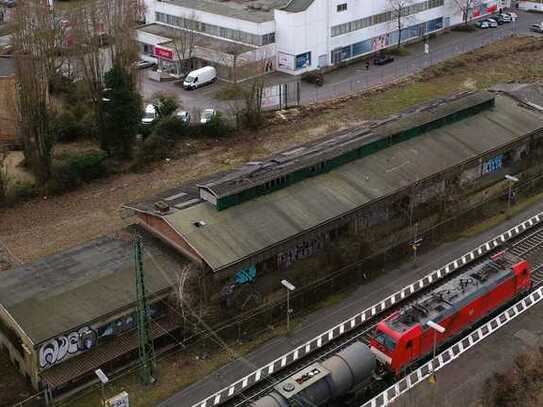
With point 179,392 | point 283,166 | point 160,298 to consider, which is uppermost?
point 283,166

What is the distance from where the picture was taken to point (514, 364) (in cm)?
3834

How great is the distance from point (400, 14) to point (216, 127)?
38.0m

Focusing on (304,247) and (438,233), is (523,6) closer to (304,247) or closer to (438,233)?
(438,233)

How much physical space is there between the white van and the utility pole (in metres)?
46.9

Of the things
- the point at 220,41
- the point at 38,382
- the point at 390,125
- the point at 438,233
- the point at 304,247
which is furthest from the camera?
the point at 220,41

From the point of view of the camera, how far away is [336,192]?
47219 millimetres

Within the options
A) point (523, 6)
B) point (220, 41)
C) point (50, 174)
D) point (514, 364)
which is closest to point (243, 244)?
point (514, 364)

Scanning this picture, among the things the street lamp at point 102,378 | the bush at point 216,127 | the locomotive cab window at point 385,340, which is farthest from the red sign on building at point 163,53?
the locomotive cab window at point 385,340

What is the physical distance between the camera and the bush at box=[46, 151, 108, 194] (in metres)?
58.5

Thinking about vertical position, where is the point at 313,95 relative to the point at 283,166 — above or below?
below

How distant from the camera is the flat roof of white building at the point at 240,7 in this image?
87.0 meters

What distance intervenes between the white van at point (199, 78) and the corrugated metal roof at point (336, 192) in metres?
34.7

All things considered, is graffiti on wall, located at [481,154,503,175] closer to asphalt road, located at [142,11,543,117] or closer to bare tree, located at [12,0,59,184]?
asphalt road, located at [142,11,543,117]

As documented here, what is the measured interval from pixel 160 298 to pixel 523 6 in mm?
94583
